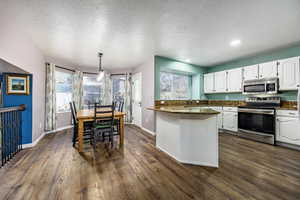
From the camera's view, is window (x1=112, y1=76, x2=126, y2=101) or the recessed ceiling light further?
window (x1=112, y1=76, x2=126, y2=101)

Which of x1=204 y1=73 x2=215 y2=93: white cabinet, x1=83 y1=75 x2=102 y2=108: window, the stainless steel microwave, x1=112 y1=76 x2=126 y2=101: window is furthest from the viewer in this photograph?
x1=112 y1=76 x2=126 y2=101: window

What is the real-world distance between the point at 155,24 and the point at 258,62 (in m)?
3.64

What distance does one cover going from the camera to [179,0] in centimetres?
158

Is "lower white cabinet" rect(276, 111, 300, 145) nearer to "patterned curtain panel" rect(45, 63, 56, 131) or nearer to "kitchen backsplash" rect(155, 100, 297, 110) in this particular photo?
"kitchen backsplash" rect(155, 100, 297, 110)

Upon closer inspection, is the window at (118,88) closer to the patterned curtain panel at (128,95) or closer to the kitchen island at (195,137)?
the patterned curtain panel at (128,95)

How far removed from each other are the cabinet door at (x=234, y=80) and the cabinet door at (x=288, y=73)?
0.91m

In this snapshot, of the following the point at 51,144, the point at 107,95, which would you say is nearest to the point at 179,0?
the point at 51,144

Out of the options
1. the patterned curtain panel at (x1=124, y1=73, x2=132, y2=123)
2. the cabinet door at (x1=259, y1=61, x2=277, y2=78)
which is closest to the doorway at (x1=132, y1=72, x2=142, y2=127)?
the patterned curtain panel at (x1=124, y1=73, x2=132, y2=123)

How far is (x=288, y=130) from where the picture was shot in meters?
2.84

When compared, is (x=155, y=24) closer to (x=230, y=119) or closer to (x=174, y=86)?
(x=174, y=86)

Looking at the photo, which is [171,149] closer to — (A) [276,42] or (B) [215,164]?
(B) [215,164]

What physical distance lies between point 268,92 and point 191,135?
2.87 m

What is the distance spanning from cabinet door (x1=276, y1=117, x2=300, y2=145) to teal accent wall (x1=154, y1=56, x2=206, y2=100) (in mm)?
2474

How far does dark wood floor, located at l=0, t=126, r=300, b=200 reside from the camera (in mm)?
1446
